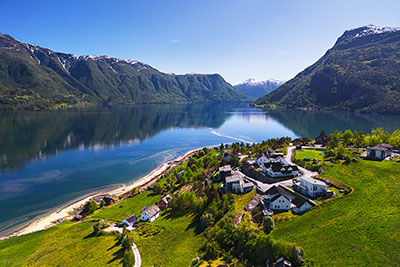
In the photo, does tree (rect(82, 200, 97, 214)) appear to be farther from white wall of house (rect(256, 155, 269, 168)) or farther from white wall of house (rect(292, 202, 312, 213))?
white wall of house (rect(292, 202, 312, 213))

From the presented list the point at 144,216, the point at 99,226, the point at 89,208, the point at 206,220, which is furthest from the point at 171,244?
the point at 89,208

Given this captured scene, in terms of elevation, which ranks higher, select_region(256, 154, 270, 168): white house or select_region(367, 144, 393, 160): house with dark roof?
select_region(367, 144, 393, 160): house with dark roof

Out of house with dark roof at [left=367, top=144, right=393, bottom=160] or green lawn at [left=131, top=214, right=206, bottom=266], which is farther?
house with dark roof at [left=367, top=144, right=393, bottom=160]

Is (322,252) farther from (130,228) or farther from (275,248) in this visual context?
(130,228)

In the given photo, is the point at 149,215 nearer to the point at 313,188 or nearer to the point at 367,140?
the point at 313,188

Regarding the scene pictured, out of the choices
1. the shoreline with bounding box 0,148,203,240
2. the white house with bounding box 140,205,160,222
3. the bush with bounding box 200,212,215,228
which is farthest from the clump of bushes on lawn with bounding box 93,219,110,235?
the bush with bounding box 200,212,215,228

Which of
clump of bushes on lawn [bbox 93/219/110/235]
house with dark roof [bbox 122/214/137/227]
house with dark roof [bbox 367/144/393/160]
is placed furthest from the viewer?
house with dark roof [bbox 367/144/393/160]
